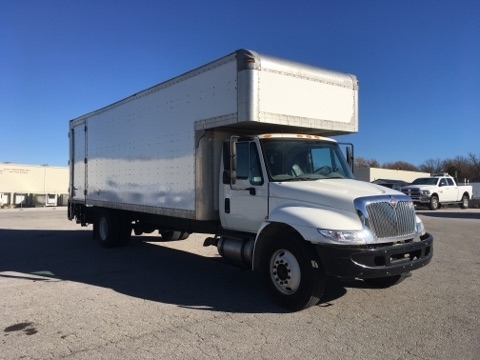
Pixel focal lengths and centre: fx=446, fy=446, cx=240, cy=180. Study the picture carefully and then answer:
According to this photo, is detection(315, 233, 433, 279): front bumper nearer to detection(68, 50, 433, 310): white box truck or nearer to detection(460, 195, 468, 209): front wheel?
detection(68, 50, 433, 310): white box truck

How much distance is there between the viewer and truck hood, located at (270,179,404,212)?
592cm

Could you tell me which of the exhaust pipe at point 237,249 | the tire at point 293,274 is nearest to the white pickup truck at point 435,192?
the exhaust pipe at point 237,249

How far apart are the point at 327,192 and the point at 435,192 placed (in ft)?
82.2

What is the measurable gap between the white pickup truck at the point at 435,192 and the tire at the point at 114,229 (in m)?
21.0

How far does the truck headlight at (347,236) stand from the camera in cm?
554

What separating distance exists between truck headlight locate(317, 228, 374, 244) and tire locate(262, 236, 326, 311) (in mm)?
361

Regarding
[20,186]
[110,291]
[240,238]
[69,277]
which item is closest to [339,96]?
[240,238]

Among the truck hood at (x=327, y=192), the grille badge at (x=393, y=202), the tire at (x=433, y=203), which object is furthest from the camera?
the tire at (x=433, y=203)

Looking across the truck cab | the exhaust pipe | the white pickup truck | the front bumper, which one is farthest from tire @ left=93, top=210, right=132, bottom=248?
the white pickup truck

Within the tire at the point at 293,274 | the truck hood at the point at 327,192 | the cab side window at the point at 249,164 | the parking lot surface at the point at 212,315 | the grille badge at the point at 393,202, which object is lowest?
the parking lot surface at the point at 212,315

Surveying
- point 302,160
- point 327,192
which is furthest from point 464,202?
point 327,192

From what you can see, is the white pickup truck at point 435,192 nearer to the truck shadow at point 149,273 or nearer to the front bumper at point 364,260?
the truck shadow at point 149,273

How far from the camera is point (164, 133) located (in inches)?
352

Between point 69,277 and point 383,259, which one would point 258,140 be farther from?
point 69,277
